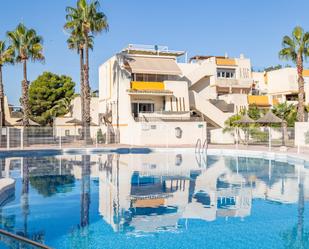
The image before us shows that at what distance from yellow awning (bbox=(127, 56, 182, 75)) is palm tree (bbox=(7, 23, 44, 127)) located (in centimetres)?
889

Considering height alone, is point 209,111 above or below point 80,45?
below

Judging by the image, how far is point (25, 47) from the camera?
105 ft

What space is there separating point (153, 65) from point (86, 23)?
335 inches

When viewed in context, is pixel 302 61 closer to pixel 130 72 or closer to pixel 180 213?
pixel 130 72

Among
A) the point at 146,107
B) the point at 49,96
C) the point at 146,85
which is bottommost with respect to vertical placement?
the point at 146,107

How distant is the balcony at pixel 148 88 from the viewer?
3550cm

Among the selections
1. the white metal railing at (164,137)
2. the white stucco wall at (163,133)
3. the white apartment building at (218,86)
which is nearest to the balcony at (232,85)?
the white apartment building at (218,86)

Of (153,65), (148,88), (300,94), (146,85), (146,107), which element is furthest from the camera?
(153,65)

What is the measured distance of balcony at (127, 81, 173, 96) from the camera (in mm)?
35500

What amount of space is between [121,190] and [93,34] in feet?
72.9

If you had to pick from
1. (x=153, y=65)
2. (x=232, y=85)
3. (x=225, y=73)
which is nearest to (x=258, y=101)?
(x=232, y=85)

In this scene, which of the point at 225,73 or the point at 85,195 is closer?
the point at 85,195

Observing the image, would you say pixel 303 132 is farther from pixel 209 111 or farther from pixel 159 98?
pixel 159 98

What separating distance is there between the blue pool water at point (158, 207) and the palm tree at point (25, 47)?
44.3 feet
